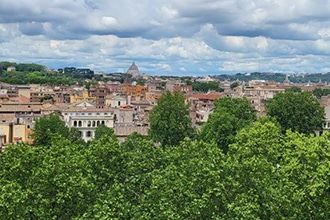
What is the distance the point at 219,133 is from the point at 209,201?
99.6 ft

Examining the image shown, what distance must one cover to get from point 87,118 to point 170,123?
20.0m

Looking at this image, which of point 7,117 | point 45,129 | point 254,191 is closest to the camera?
point 254,191

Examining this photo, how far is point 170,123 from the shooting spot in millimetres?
57531

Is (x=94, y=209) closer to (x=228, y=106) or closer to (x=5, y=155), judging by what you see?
(x=5, y=155)

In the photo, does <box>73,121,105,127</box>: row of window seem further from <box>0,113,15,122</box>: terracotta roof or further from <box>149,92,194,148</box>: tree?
<box>149,92,194,148</box>: tree

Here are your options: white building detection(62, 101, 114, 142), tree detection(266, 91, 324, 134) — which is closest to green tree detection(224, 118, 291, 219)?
tree detection(266, 91, 324, 134)

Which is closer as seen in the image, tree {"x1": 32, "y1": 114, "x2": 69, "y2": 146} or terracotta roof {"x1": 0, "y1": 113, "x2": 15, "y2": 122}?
tree {"x1": 32, "y1": 114, "x2": 69, "y2": 146}

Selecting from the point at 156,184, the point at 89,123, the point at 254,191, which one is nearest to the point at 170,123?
the point at 89,123

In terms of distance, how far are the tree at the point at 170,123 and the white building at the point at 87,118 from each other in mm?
16660

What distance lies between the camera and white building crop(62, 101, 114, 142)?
73000 millimetres

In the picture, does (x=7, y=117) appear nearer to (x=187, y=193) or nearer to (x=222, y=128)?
(x=222, y=128)

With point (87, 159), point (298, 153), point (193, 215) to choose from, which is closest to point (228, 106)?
point (298, 153)

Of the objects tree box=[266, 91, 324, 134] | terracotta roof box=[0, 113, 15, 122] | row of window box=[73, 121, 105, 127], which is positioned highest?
tree box=[266, 91, 324, 134]

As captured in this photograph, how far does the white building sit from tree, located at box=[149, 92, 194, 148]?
16.7 m
